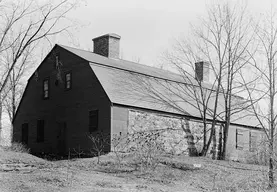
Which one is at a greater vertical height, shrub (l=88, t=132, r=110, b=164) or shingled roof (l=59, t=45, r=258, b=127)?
shingled roof (l=59, t=45, r=258, b=127)

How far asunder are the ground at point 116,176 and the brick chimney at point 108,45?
9.36 m

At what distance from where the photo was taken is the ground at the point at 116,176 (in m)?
14.6

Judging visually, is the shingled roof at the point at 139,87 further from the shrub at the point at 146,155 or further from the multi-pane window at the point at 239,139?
the shrub at the point at 146,155

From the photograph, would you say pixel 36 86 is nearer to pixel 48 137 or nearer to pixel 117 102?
pixel 48 137

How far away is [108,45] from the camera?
3014 cm

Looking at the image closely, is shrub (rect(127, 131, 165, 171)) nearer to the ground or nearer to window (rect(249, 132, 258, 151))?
the ground

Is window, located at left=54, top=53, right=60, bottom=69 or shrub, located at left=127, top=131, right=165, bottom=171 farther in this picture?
window, located at left=54, top=53, right=60, bottom=69

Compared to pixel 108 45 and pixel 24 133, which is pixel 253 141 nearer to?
pixel 108 45

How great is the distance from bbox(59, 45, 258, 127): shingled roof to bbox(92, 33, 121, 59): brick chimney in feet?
2.42

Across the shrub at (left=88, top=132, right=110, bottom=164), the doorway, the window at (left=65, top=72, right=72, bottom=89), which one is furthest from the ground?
the window at (left=65, top=72, right=72, bottom=89)

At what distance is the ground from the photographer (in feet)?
47.9

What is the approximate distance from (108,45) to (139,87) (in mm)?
4315

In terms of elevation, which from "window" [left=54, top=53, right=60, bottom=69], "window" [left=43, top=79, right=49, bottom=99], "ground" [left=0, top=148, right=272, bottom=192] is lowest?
"ground" [left=0, top=148, right=272, bottom=192]

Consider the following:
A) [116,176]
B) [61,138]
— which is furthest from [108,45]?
[116,176]
